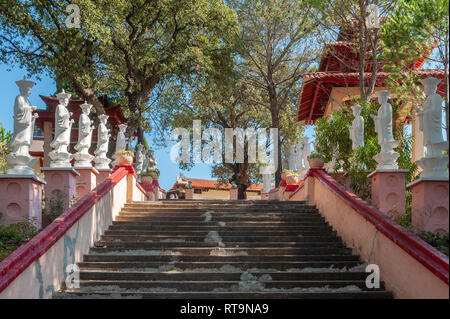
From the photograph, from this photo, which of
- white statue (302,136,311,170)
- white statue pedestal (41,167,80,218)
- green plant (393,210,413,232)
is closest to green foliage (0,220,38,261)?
white statue pedestal (41,167,80,218)

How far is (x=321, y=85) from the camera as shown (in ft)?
67.5

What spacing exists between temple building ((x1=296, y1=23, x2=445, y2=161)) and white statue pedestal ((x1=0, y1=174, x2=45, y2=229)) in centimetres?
1177

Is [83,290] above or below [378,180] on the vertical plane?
below

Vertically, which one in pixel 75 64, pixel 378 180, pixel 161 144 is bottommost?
pixel 378 180

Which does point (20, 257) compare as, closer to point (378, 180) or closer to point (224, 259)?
point (224, 259)

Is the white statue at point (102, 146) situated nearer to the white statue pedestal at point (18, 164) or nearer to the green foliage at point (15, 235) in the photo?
the white statue pedestal at point (18, 164)

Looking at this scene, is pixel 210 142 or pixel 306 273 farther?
pixel 210 142

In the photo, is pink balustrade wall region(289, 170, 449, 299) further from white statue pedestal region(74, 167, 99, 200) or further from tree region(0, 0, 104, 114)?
tree region(0, 0, 104, 114)

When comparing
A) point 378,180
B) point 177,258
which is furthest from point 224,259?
point 378,180

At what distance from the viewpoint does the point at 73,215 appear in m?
8.12

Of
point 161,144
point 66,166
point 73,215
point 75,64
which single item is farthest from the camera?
point 161,144

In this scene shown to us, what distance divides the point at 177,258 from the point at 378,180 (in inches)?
155

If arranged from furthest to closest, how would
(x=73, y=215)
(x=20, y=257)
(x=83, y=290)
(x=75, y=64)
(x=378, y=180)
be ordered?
(x=75, y=64), (x=378, y=180), (x=73, y=215), (x=83, y=290), (x=20, y=257)

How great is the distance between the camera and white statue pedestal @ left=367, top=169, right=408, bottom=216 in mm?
9109
